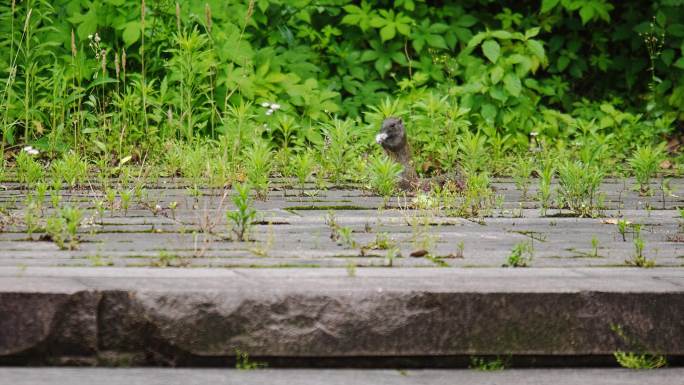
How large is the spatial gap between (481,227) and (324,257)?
1.12 meters

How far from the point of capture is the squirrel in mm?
5535

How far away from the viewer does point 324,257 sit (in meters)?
3.23

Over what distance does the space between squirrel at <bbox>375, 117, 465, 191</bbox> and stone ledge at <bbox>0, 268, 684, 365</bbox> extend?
2.73m

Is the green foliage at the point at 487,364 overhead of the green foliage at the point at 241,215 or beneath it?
beneath

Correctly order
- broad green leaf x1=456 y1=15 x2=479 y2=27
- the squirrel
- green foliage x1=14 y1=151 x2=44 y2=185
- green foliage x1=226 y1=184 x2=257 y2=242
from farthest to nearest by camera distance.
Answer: broad green leaf x1=456 y1=15 x2=479 y2=27 → the squirrel → green foliage x1=14 y1=151 x2=44 y2=185 → green foliage x1=226 y1=184 x2=257 y2=242

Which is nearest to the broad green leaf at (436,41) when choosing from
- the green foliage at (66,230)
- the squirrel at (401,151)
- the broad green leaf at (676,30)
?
the broad green leaf at (676,30)

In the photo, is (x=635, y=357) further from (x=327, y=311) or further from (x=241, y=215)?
(x=241, y=215)

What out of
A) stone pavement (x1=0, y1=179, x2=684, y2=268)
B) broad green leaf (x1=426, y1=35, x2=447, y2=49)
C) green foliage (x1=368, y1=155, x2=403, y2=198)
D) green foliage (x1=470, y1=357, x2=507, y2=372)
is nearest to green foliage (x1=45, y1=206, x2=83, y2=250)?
stone pavement (x1=0, y1=179, x2=684, y2=268)

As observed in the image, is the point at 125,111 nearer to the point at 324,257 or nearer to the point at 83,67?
the point at 83,67

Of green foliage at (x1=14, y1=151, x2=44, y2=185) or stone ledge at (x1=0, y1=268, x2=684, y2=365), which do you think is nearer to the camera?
stone ledge at (x1=0, y1=268, x2=684, y2=365)

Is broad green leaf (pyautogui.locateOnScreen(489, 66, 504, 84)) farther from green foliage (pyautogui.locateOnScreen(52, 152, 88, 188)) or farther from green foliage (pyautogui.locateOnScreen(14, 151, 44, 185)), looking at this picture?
green foliage (pyautogui.locateOnScreen(14, 151, 44, 185))

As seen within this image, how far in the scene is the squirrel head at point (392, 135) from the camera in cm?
554

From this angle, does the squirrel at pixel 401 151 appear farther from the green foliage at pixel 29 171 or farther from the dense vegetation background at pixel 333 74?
the green foliage at pixel 29 171

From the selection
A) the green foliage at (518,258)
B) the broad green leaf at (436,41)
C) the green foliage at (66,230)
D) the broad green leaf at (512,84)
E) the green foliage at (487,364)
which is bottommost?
the green foliage at (487,364)
